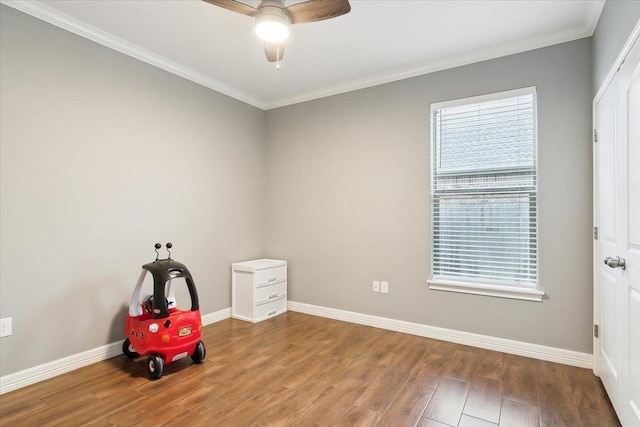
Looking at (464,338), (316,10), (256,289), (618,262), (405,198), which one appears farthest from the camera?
(256,289)

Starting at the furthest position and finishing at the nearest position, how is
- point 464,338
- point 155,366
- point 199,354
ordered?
point 464,338 < point 199,354 < point 155,366

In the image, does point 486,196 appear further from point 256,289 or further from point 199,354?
point 199,354

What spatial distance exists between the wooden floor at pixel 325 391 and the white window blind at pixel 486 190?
2.57ft

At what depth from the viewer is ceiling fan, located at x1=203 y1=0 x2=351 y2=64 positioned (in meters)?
2.02

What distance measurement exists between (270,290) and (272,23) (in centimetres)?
285

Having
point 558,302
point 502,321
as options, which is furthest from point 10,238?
point 558,302

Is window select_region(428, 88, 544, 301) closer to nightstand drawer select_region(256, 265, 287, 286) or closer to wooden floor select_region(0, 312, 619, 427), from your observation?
wooden floor select_region(0, 312, 619, 427)

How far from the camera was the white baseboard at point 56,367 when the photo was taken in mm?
2307

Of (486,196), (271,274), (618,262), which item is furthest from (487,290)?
(271,274)

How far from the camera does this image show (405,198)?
Result: 3.52m

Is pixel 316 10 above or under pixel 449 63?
under

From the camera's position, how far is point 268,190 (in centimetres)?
454

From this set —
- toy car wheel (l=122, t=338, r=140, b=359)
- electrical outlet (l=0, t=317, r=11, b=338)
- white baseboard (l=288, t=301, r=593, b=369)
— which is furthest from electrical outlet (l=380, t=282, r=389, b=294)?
electrical outlet (l=0, t=317, r=11, b=338)

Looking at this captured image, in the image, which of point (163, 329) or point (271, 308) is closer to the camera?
point (163, 329)
